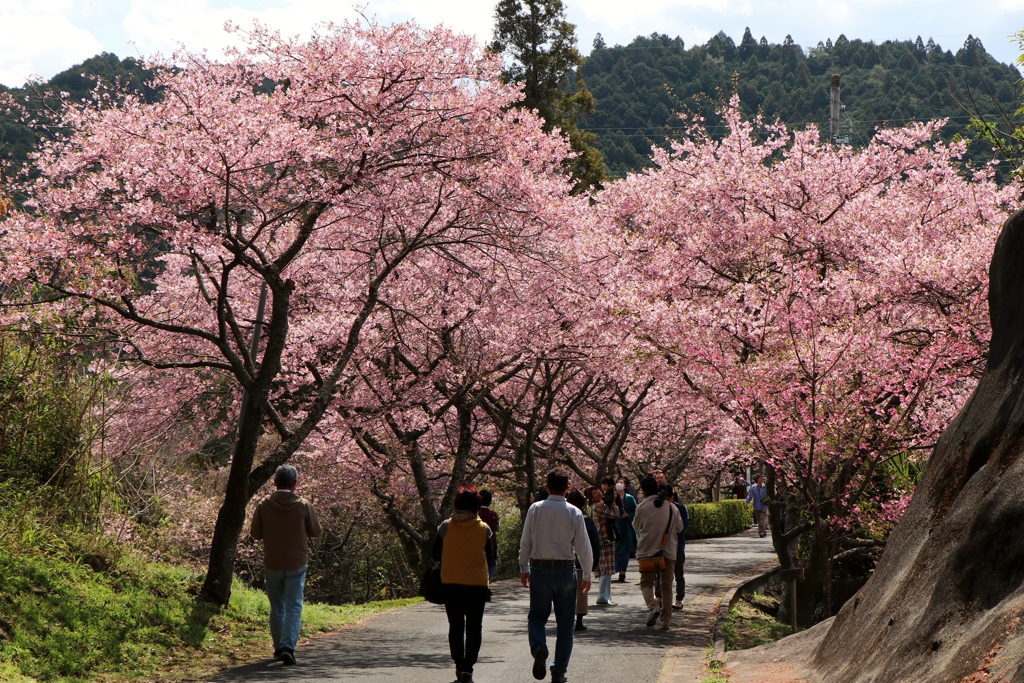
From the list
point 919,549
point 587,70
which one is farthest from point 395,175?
point 587,70

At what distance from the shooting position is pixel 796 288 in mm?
15688

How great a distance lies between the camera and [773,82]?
86562 millimetres

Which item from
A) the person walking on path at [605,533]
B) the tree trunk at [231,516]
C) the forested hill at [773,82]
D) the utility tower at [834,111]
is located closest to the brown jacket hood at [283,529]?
the tree trunk at [231,516]

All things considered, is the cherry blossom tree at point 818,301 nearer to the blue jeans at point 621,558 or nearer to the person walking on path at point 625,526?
the person walking on path at point 625,526

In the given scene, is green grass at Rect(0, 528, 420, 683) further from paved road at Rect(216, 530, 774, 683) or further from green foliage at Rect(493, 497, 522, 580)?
green foliage at Rect(493, 497, 522, 580)

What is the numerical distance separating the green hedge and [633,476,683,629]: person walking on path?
2036 centimetres

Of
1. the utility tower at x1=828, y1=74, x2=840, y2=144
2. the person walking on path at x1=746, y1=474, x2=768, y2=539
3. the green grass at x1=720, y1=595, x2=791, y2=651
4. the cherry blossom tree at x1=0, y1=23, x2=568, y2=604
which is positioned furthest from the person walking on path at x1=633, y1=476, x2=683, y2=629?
the person walking on path at x1=746, y1=474, x2=768, y2=539

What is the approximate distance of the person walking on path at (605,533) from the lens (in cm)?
1477

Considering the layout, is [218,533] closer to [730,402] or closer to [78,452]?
[78,452]

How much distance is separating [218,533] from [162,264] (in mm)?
13463

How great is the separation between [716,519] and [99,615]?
2979 centimetres

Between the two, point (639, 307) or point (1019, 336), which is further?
point (639, 307)

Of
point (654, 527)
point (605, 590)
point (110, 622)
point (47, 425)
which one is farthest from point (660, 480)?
point (110, 622)

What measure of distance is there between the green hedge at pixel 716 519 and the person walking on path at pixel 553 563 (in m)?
25.3
